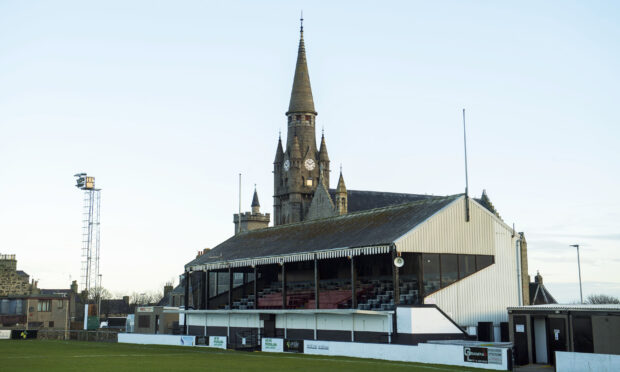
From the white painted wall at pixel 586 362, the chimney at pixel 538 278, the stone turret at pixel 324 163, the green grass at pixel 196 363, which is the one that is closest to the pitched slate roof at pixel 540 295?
the chimney at pixel 538 278

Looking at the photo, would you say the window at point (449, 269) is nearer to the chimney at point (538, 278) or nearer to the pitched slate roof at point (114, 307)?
the chimney at point (538, 278)

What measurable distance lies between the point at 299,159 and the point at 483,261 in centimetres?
8304

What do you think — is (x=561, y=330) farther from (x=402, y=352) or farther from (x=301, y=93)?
(x=301, y=93)

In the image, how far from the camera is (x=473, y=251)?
45.6 m

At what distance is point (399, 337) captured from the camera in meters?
41.7

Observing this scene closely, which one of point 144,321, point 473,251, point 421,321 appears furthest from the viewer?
point 144,321

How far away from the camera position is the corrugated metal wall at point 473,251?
43469 millimetres

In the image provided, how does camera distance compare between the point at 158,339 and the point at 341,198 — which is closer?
the point at 158,339

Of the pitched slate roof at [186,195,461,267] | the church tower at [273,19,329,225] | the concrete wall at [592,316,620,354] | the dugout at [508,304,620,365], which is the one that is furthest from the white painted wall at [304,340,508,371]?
the church tower at [273,19,329,225]

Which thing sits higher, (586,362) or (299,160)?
(299,160)

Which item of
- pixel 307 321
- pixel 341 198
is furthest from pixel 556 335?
pixel 341 198

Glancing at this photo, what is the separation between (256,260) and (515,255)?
64.1ft

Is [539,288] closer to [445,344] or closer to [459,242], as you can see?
[459,242]

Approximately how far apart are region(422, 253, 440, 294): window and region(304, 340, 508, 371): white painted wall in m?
5.26
